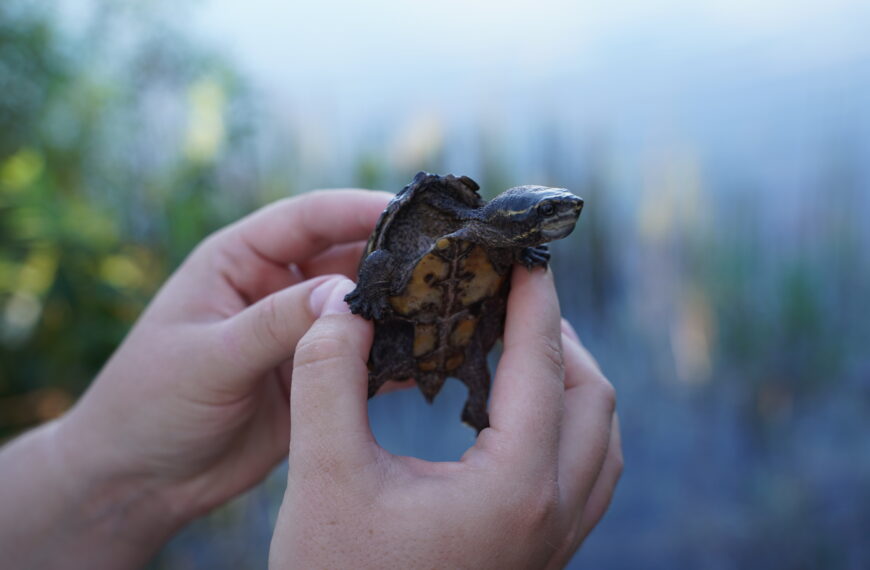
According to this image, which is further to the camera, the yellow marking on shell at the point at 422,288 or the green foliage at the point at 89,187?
the green foliage at the point at 89,187

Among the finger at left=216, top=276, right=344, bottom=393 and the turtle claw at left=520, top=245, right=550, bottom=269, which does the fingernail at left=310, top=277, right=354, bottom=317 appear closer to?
the finger at left=216, top=276, right=344, bottom=393

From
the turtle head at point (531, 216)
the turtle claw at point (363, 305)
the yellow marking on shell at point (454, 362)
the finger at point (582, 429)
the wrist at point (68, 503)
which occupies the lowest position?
the wrist at point (68, 503)

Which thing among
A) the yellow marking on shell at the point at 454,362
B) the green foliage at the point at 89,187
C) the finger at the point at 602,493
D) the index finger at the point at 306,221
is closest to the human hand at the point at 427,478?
the finger at the point at 602,493

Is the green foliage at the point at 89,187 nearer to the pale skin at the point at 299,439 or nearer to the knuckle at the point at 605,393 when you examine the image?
the pale skin at the point at 299,439

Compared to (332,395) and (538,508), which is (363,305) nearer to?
(332,395)

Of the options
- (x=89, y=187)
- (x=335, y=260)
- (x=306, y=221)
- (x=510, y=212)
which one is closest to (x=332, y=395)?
(x=510, y=212)
